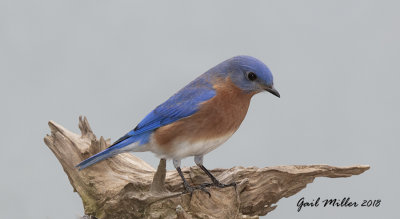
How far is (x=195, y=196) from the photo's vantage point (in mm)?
7656

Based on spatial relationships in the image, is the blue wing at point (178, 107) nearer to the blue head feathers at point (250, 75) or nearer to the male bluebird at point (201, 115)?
A: the male bluebird at point (201, 115)

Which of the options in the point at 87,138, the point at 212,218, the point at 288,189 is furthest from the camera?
the point at 87,138

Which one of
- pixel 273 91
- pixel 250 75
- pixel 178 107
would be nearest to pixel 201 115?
pixel 178 107

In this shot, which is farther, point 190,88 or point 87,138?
point 87,138

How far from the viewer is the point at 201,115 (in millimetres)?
7484

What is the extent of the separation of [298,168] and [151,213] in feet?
6.35

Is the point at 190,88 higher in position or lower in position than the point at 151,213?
higher

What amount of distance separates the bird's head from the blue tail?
4.89 feet

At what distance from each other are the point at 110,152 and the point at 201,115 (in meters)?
1.29

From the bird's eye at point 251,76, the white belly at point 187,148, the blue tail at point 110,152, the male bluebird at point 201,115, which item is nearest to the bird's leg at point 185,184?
the male bluebird at point 201,115

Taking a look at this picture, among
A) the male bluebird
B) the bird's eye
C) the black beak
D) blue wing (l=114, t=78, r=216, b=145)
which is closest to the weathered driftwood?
the male bluebird

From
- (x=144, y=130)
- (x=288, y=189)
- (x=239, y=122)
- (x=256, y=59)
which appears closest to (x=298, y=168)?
(x=288, y=189)

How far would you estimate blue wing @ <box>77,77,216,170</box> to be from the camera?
760cm

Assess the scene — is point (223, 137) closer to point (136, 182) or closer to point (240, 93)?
point (240, 93)
